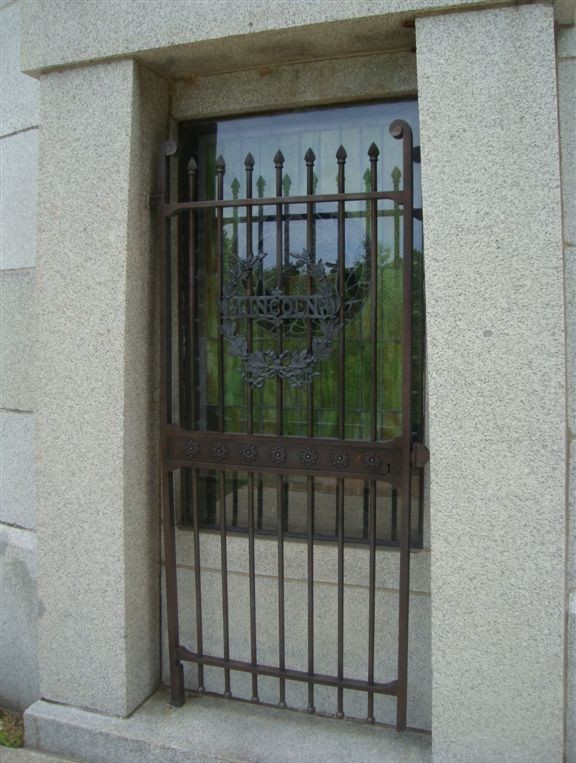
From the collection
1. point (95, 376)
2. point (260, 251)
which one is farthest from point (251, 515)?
point (260, 251)

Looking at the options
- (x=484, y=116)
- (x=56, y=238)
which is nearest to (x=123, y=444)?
(x=56, y=238)

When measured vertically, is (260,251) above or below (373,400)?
above

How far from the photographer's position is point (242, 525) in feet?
12.5

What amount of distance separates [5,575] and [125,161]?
8.37 ft

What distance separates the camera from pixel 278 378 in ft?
11.4

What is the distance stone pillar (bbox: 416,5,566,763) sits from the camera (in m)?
2.83

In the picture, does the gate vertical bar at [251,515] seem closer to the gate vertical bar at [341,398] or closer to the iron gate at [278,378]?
the iron gate at [278,378]

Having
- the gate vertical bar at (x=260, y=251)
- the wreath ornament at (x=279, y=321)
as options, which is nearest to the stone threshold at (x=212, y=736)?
the gate vertical bar at (x=260, y=251)

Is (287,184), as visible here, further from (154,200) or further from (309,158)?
(154,200)

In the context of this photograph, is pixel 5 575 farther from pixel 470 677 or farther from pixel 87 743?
pixel 470 677

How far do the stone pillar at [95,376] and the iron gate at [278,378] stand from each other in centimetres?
15

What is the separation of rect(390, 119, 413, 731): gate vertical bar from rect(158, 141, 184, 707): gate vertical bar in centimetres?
118

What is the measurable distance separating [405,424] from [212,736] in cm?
186

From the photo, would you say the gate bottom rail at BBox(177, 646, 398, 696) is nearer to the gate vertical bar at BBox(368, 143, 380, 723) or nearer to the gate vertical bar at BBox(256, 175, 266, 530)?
the gate vertical bar at BBox(368, 143, 380, 723)
